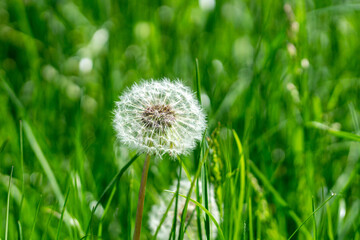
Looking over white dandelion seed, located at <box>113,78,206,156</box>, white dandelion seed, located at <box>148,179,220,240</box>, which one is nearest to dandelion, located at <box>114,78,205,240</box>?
white dandelion seed, located at <box>113,78,206,156</box>

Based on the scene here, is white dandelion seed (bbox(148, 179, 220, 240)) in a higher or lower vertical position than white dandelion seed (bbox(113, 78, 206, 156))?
lower

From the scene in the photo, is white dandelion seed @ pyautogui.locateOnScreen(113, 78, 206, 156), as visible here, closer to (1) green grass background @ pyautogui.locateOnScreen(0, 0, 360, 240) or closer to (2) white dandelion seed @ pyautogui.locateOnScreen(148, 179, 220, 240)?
(1) green grass background @ pyautogui.locateOnScreen(0, 0, 360, 240)

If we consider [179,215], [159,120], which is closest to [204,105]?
[179,215]

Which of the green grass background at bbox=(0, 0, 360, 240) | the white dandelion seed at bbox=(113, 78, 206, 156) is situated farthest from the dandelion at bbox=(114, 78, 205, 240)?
the green grass background at bbox=(0, 0, 360, 240)

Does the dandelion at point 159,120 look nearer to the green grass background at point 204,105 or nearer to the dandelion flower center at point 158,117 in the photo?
the dandelion flower center at point 158,117

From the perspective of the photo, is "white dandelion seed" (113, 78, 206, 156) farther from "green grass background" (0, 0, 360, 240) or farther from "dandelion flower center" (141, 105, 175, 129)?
"green grass background" (0, 0, 360, 240)

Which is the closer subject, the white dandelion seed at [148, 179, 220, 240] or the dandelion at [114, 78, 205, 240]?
the dandelion at [114, 78, 205, 240]

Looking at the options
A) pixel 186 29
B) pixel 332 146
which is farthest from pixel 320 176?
pixel 186 29
